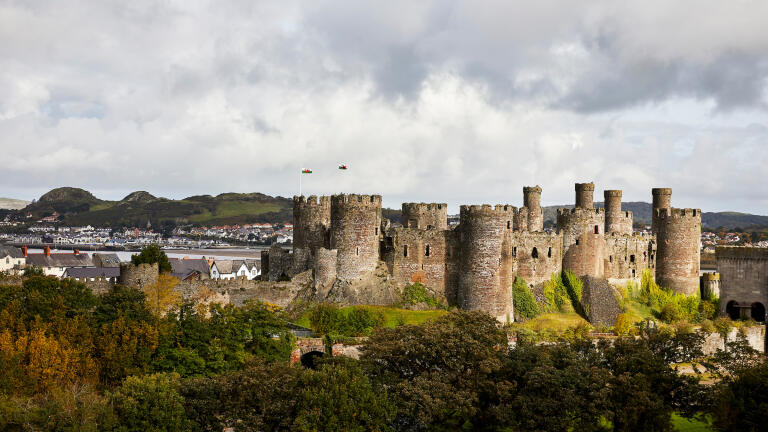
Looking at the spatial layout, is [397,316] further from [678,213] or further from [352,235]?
[678,213]

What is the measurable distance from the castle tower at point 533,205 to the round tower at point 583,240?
303 cm

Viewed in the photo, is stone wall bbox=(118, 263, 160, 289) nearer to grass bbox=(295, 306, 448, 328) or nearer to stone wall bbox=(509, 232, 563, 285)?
grass bbox=(295, 306, 448, 328)

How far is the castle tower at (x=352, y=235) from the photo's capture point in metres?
54.1

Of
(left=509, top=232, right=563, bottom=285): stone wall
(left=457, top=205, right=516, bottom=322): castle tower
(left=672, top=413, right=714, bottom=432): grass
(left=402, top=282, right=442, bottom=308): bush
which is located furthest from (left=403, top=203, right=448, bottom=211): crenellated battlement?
(left=672, top=413, right=714, bottom=432): grass

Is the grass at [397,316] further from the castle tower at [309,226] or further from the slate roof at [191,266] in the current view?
the slate roof at [191,266]

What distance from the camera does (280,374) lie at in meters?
37.1

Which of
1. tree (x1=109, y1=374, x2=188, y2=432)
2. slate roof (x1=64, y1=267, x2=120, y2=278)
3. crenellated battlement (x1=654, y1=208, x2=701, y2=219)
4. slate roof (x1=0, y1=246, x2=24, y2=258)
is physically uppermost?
crenellated battlement (x1=654, y1=208, x2=701, y2=219)

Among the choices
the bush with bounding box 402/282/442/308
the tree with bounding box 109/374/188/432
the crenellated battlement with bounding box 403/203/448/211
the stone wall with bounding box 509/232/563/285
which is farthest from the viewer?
the crenellated battlement with bounding box 403/203/448/211

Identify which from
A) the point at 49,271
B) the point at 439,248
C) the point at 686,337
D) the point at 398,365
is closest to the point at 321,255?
the point at 439,248

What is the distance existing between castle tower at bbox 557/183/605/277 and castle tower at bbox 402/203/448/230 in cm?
992

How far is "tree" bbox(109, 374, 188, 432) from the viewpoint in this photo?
3450cm

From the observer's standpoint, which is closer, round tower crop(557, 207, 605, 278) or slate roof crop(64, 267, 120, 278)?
round tower crop(557, 207, 605, 278)

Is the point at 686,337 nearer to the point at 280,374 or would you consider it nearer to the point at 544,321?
the point at 544,321

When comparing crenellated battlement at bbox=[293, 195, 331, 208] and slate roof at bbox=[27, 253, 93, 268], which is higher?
crenellated battlement at bbox=[293, 195, 331, 208]
